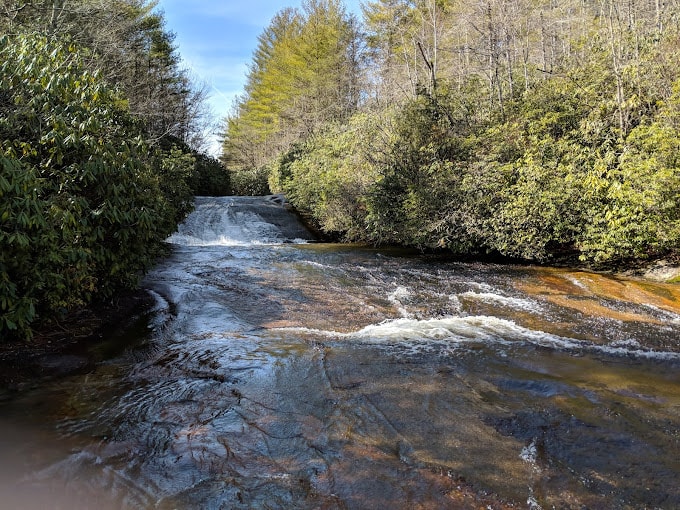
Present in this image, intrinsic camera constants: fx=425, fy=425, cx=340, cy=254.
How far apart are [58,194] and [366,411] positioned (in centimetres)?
408

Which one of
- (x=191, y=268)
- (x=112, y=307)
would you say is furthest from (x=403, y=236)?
(x=112, y=307)

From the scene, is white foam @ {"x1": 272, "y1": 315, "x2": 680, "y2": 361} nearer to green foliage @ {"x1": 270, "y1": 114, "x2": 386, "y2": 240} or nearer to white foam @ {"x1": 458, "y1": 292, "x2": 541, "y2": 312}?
white foam @ {"x1": 458, "y1": 292, "x2": 541, "y2": 312}

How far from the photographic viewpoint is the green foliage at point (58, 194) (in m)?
3.93

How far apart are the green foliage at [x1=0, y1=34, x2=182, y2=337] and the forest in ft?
23.2

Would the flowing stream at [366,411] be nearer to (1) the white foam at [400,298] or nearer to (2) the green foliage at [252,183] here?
(1) the white foam at [400,298]

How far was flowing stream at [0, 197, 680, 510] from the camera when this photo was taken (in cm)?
261

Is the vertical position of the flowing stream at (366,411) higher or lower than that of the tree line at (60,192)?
lower

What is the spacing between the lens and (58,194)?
15.5 ft

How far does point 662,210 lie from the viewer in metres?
7.42

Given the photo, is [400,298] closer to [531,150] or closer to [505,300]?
[505,300]

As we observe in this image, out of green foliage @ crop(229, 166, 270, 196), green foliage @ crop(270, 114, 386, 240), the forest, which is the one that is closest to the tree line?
the forest

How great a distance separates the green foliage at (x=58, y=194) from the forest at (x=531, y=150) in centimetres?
708

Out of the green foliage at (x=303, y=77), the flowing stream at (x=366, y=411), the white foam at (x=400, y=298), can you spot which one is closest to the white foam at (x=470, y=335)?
the flowing stream at (x=366, y=411)

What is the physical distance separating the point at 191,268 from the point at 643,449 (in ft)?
28.2
